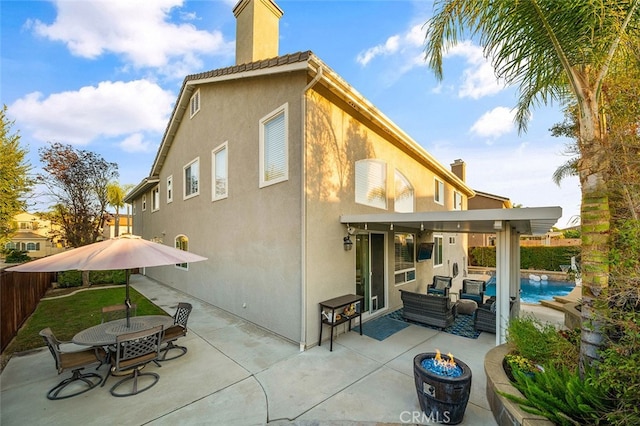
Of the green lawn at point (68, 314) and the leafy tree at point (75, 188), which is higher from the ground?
the leafy tree at point (75, 188)

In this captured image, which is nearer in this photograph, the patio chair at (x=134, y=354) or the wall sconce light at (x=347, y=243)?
the patio chair at (x=134, y=354)

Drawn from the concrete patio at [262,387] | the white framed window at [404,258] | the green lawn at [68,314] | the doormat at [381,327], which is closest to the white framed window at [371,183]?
the white framed window at [404,258]

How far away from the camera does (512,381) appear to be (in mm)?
3531

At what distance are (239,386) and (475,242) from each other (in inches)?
1087

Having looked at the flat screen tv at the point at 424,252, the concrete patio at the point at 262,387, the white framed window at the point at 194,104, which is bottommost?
the concrete patio at the point at 262,387

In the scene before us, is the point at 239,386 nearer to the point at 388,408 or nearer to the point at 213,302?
the point at 388,408

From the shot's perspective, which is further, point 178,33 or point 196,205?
point 196,205

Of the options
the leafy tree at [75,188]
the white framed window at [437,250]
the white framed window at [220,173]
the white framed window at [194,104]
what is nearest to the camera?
the white framed window at [220,173]

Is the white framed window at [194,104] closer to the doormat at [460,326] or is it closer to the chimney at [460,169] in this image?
the doormat at [460,326]

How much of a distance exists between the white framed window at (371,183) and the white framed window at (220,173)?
14.6 ft

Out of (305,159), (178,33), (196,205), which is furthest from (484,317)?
(178,33)

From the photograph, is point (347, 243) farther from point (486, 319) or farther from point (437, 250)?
point (437, 250)

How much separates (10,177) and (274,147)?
34.3 ft

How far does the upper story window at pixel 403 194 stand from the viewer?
10.0 metres
